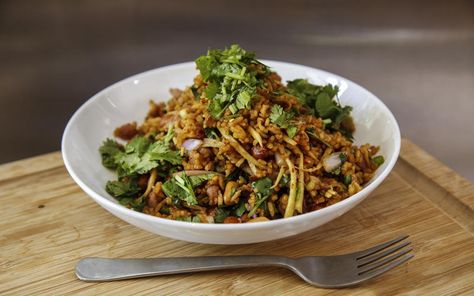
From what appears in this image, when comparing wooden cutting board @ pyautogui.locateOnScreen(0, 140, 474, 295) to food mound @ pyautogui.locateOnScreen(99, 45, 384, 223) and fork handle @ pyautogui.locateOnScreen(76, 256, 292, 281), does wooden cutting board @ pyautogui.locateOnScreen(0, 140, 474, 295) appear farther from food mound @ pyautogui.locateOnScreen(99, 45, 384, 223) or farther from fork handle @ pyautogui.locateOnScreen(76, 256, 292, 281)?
food mound @ pyautogui.locateOnScreen(99, 45, 384, 223)

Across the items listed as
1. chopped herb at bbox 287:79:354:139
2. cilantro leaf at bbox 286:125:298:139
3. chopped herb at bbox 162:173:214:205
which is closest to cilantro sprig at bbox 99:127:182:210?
chopped herb at bbox 162:173:214:205

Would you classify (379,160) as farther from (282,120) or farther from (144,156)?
(144,156)

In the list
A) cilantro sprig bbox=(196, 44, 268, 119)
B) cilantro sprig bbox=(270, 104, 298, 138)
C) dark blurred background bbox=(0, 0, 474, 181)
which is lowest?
dark blurred background bbox=(0, 0, 474, 181)

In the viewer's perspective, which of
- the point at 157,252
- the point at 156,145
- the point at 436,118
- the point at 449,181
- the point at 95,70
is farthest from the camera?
the point at 95,70

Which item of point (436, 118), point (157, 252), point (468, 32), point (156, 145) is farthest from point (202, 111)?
point (468, 32)

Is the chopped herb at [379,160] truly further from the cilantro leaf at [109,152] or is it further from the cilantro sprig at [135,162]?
the cilantro leaf at [109,152]

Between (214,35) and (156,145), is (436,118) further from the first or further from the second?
(156,145)
